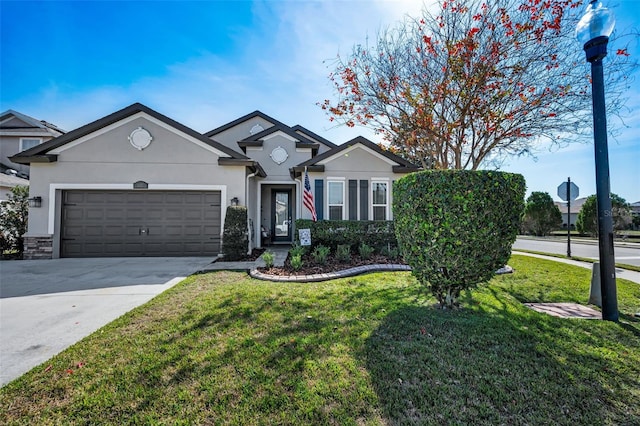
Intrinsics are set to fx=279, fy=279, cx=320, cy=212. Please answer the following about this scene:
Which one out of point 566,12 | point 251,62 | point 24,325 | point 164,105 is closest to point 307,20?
point 251,62

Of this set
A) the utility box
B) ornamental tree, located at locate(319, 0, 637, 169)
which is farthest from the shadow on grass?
ornamental tree, located at locate(319, 0, 637, 169)

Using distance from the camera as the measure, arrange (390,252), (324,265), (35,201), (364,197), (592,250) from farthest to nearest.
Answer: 1. (592,250)
2. (364,197)
3. (35,201)
4. (390,252)
5. (324,265)

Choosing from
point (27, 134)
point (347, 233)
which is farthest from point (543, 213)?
point (27, 134)

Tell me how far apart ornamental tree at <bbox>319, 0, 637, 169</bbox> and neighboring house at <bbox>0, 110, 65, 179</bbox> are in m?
15.5

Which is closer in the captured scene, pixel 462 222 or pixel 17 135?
pixel 462 222

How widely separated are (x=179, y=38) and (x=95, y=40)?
104 inches

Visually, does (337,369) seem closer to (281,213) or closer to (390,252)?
(390,252)

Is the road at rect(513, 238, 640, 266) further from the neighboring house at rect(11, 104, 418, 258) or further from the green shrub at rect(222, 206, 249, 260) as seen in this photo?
the neighboring house at rect(11, 104, 418, 258)

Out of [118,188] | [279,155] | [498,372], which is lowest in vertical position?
[498,372]

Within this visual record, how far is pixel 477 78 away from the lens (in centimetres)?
849

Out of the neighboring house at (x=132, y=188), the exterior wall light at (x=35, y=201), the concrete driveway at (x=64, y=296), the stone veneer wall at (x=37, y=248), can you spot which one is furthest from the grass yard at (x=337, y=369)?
the exterior wall light at (x=35, y=201)

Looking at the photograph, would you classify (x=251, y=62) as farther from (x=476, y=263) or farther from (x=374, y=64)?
(x=476, y=263)

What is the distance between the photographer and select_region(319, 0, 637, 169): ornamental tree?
26.5 feet

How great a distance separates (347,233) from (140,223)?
7.50m
